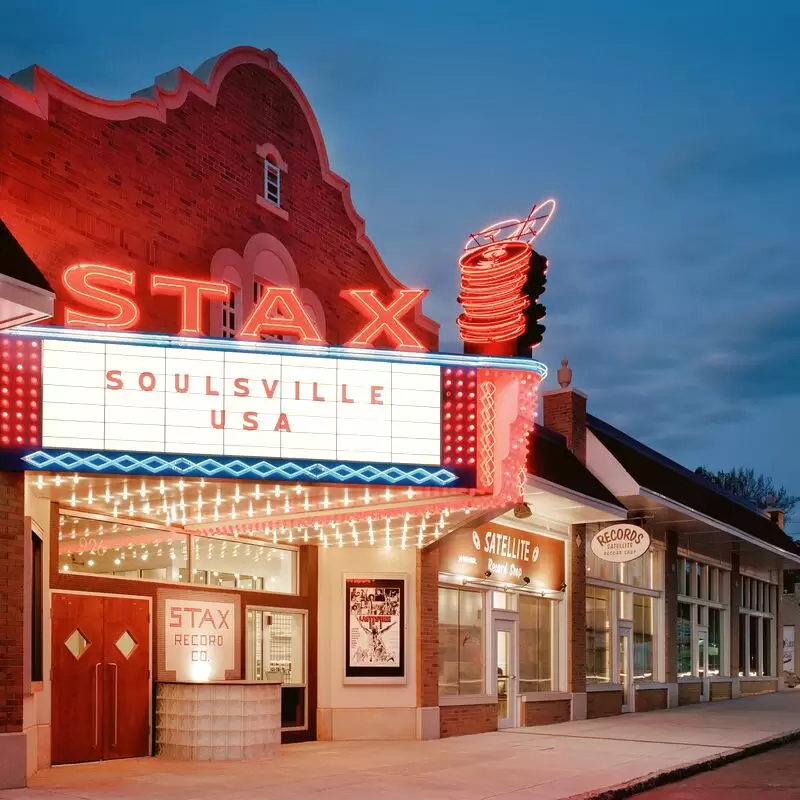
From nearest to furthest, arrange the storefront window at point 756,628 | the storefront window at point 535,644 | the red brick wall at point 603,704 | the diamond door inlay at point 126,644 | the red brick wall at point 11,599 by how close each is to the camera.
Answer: the red brick wall at point 11,599, the diamond door inlay at point 126,644, the storefront window at point 535,644, the red brick wall at point 603,704, the storefront window at point 756,628

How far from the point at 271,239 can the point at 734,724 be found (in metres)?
14.9

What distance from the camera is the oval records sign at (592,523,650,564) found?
2422 centimetres

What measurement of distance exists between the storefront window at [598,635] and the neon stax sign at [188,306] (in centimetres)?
1342

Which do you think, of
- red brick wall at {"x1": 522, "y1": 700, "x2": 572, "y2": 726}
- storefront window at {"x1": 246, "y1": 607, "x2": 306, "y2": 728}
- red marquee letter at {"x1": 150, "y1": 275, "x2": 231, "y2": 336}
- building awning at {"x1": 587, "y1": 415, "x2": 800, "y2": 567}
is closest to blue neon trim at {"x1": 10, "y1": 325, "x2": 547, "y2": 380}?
red marquee letter at {"x1": 150, "y1": 275, "x2": 231, "y2": 336}

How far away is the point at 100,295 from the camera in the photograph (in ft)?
45.0

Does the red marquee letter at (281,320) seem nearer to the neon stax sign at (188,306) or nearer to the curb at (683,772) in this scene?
the neon stax sign at (188,306)

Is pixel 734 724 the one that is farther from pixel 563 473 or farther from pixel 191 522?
pixel 191 522

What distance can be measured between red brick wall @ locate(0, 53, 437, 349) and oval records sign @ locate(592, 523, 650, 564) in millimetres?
8044

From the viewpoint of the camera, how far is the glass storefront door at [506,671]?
Answer: 2247cm

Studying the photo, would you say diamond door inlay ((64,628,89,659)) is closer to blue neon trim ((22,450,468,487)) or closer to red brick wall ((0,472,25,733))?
red brick wall ((0,472,25,733))

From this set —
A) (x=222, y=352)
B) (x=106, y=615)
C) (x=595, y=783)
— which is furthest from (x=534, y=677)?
(x=222, y=352)

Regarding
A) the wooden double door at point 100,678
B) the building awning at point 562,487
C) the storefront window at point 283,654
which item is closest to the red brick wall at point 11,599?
the wooden double door at point 100,678

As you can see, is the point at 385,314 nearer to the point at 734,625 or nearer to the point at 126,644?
the point at 126,644

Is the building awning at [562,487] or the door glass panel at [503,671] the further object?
the door glass panel at [503,671]
